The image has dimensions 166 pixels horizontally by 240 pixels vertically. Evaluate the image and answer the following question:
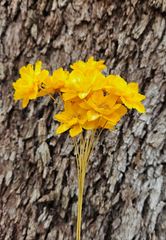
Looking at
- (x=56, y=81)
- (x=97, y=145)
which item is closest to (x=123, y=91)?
(x=56, y=81)

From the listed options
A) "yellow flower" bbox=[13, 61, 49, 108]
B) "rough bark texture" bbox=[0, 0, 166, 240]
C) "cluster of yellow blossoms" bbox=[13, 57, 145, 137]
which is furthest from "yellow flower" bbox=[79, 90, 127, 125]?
"rough bark texture" bbox=[0, 0, 166, 240]

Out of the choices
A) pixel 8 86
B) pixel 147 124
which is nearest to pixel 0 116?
pixel 8 86

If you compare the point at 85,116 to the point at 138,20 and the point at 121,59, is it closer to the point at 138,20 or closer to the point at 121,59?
the point at 121,59

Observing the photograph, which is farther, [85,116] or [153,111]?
[153,111]

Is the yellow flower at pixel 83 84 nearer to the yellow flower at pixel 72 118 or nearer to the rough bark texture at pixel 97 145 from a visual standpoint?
the yellow flower at pixel 72 118

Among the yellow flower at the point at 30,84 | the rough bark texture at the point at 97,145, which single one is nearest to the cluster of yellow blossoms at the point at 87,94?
the yellow flower at the point at 30,84

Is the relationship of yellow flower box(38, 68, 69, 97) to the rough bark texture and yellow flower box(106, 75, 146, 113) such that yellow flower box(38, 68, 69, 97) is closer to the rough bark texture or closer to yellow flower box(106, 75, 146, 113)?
yellow flower box(106, 75, 146, 113)

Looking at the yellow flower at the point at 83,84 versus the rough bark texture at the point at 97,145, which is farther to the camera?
the rough bark texture at the point at 97,145
